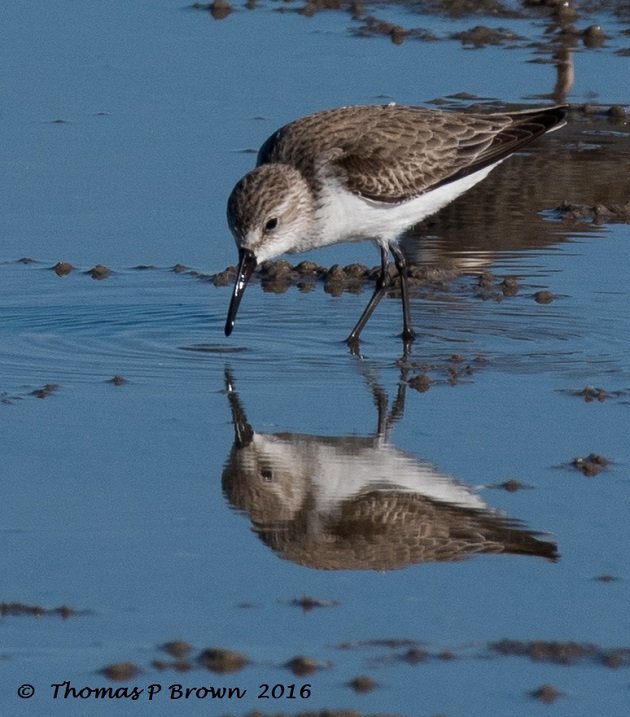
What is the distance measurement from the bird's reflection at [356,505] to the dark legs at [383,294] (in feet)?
5.19

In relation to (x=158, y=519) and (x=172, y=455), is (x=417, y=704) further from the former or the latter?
(x=172, y=455)

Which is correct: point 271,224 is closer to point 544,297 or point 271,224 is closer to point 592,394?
point 544,297

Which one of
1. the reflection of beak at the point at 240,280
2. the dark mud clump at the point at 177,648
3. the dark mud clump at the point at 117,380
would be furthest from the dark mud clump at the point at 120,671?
the reflection of beak at the point at 240,280

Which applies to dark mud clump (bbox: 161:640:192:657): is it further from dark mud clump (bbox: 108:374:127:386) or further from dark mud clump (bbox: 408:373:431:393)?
dark mud clump (bbox: 408:373:431:393)

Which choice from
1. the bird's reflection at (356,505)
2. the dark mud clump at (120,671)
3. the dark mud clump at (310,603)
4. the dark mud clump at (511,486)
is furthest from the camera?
the dark mud clump at (511,486)

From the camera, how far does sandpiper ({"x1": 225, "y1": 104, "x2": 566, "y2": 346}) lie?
9.00m

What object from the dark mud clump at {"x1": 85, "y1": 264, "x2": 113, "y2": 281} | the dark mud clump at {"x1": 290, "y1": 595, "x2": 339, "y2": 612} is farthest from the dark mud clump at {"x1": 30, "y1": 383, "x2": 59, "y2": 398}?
the dark mud clump at {"x1": 290, "y1": 595, "x2": 339, "y2": 612}

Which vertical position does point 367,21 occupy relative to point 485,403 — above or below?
above

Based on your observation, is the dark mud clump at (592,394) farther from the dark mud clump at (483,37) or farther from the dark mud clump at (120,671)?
the dark mud clump at (483,37)

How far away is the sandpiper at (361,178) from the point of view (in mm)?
9000

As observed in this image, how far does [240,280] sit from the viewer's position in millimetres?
8992

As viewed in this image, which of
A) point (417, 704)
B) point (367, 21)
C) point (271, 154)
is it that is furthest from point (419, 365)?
point (367, 21)

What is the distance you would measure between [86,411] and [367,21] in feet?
28.4

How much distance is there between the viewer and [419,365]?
28.9ft
